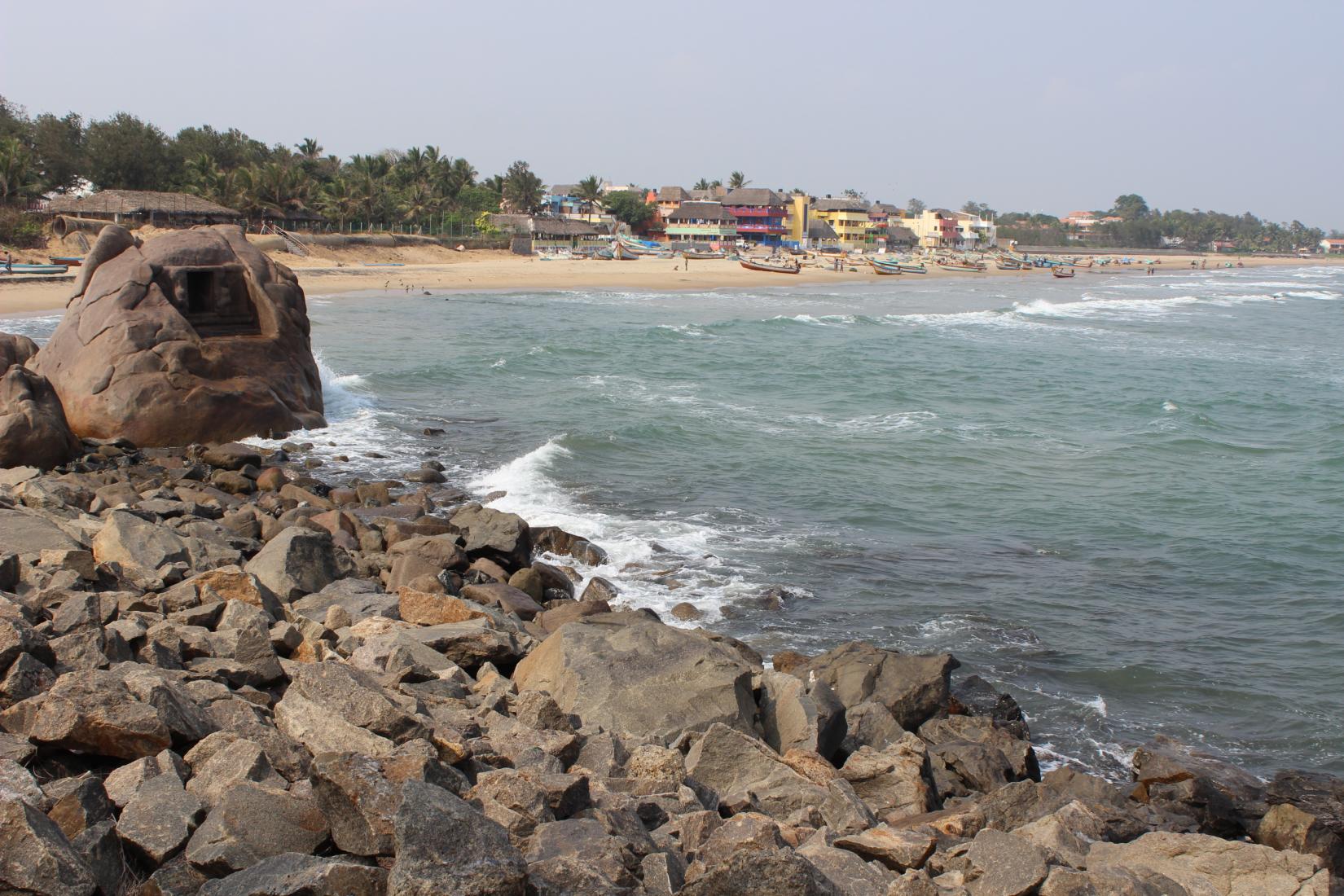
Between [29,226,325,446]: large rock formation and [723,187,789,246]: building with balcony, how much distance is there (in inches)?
3922

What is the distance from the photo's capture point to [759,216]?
117250 mm

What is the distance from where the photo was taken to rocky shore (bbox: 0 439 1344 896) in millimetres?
4535

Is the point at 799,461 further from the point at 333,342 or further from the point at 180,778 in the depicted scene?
the point at 333,342

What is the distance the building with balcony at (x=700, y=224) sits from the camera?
112250 mm

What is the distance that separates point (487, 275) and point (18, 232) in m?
24.9

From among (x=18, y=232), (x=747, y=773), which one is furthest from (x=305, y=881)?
(x=18, y=232)

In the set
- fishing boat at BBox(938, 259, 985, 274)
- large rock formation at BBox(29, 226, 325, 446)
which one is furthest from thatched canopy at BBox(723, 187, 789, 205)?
large rock formation at BBox(29, 226, 325, 446)

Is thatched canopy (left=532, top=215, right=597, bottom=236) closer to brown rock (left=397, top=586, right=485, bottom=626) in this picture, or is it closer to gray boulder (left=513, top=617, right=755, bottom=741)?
brown rock (left=397, top=586, right=485, bottom=626)

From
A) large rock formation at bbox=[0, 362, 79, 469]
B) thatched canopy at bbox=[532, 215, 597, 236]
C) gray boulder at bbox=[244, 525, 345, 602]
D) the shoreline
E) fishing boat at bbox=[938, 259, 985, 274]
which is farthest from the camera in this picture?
fishing boat at bbox=[938, 259, 985, 274]

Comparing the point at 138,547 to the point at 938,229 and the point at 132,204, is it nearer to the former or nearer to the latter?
the point at 132,204

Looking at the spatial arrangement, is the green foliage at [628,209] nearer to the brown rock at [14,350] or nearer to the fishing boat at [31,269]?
the fishing boat at [31,269]

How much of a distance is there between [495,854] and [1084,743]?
748 centimetres

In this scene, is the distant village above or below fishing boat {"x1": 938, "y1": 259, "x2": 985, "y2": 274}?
above

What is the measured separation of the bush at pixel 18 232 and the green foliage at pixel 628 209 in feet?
217
